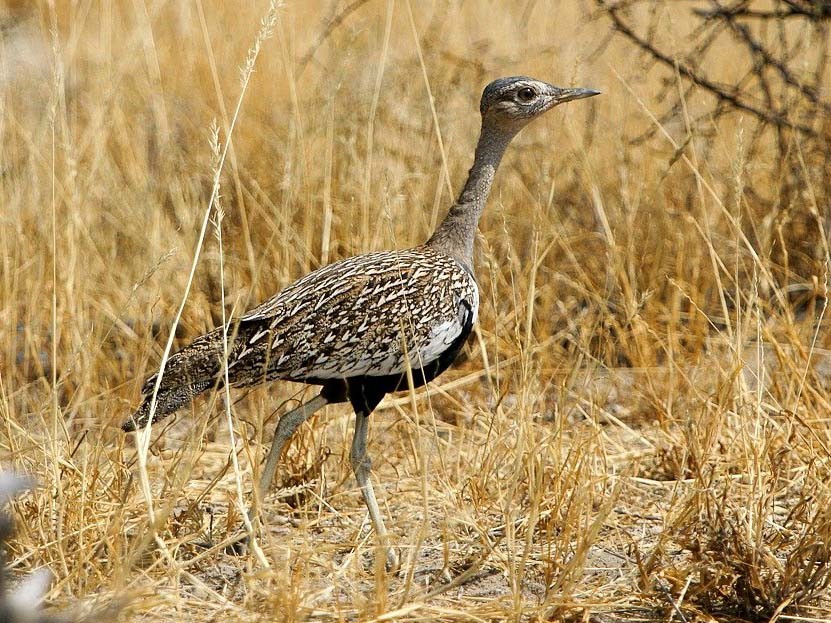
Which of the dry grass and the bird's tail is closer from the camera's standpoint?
the dry grass

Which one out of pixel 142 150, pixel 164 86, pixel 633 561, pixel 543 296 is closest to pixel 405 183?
pixel 543 296

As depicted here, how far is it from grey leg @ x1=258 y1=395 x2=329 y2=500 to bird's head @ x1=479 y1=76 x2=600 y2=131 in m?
1.10

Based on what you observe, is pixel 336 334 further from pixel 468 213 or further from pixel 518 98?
pixel 518 98

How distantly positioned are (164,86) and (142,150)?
2.37 ft

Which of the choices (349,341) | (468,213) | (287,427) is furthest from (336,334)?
(468,213)

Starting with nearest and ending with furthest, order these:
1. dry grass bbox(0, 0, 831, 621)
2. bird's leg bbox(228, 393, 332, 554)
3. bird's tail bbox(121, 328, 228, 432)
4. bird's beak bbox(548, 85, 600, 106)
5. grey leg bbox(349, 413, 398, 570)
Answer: dry grass bbox(0, 0, 831, 621) < bird's tail bbox(121, 328, 228, 432) < grey leg bbox(349, 413, 398, 570) < bird's leg bbox(228, 393, 332, 554) < bird's beak bbox(548, 85, 600, 106)

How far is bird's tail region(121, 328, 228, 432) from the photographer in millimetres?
3078

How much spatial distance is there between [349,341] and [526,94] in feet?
3.47

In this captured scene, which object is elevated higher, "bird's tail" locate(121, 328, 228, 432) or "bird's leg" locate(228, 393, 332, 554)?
"bird's tail" locate(121, 328, 228, 432)

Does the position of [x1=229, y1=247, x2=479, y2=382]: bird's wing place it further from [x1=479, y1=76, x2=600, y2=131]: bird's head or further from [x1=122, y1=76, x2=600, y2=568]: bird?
[x1=479, y1=76, x2=600, y2=131]: bird's head

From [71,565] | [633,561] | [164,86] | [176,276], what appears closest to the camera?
[71,565]

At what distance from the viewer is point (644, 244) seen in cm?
498

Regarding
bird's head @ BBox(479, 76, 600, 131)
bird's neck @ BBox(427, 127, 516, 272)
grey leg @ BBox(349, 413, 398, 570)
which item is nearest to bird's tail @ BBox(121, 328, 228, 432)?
grey leg @ BBox(349, 413, 398, 570)

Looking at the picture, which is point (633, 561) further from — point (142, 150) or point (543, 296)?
point (142, 150)
